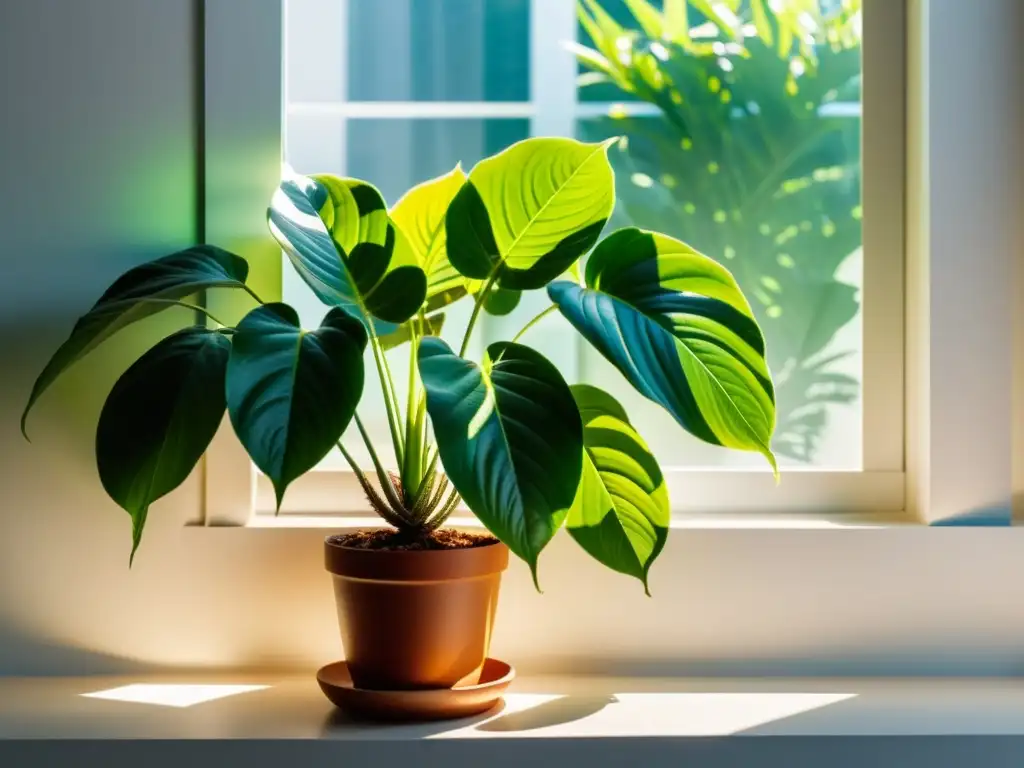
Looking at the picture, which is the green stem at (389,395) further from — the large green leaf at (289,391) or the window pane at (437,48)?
the window pane at (437,48)

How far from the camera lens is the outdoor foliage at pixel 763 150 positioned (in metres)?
1.52

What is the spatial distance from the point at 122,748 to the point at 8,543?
15.9 inches

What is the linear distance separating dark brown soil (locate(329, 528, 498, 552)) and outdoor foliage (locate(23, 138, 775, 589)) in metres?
0.02

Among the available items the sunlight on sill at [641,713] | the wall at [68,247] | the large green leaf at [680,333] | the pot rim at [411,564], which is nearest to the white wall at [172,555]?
the wall at [68,247]

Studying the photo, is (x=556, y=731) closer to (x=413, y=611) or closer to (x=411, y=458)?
(x=413, y=611)

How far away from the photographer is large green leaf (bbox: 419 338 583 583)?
1.01 m

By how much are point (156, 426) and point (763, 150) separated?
0.91 m


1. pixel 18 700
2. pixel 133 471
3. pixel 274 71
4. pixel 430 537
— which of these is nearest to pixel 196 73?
pixel 274 71

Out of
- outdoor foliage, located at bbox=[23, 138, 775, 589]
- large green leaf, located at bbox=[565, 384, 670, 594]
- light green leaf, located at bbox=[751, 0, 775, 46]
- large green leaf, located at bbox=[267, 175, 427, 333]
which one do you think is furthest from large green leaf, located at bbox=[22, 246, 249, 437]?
light green leaf, located at bbox=[751, 0, 775, 46]

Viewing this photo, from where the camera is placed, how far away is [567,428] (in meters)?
1.06

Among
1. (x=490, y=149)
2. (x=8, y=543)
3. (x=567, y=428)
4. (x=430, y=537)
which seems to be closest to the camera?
(x=567, y=428)

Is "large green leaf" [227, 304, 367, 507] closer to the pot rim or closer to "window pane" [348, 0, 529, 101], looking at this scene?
the pot rim

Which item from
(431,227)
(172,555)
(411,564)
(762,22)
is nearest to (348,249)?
(431,227)

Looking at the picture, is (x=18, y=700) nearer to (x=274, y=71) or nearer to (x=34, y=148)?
(x=34, y=148)
